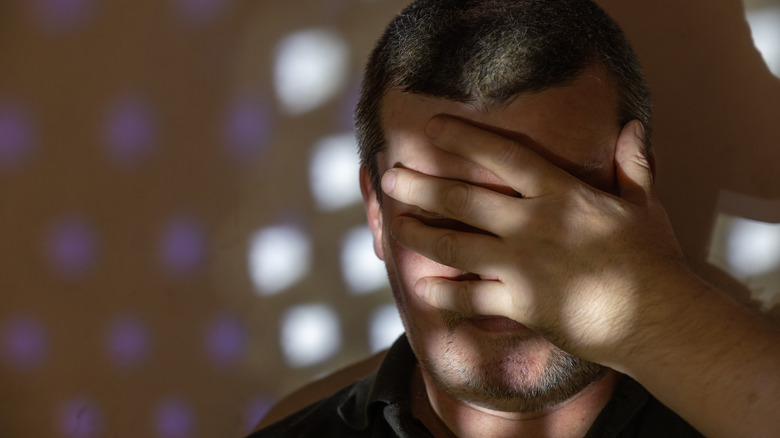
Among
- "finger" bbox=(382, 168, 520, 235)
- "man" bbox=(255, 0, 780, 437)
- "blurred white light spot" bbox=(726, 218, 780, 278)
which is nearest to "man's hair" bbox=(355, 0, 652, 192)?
"man" bbox=(255, 0, 780, 437)

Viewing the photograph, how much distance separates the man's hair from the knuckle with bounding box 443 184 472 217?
131mm

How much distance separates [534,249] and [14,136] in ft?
3.78

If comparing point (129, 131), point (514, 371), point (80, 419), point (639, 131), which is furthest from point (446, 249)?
point (80, 419)

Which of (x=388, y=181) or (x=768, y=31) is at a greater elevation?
(x=768, y=31)

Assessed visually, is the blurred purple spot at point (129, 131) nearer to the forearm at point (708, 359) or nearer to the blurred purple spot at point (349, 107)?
the blurred purple spot at point (349, 107)

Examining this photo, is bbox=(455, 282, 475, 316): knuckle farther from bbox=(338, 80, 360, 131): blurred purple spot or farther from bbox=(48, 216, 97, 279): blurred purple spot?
bbox=(48, 216, 97, 279): blurred purple spot

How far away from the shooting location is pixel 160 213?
156 cm

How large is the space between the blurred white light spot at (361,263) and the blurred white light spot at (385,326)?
5cm

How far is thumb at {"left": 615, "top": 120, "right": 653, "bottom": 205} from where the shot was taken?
3.34 feet

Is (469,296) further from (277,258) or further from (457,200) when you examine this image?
(277,258)

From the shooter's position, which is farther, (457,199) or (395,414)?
(395,414)

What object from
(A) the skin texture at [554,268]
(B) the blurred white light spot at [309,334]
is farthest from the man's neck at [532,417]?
(B) the blurred white light spot at [309,334]

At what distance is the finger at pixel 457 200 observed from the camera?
0.97 m

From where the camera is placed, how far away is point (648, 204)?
100 centimetres
